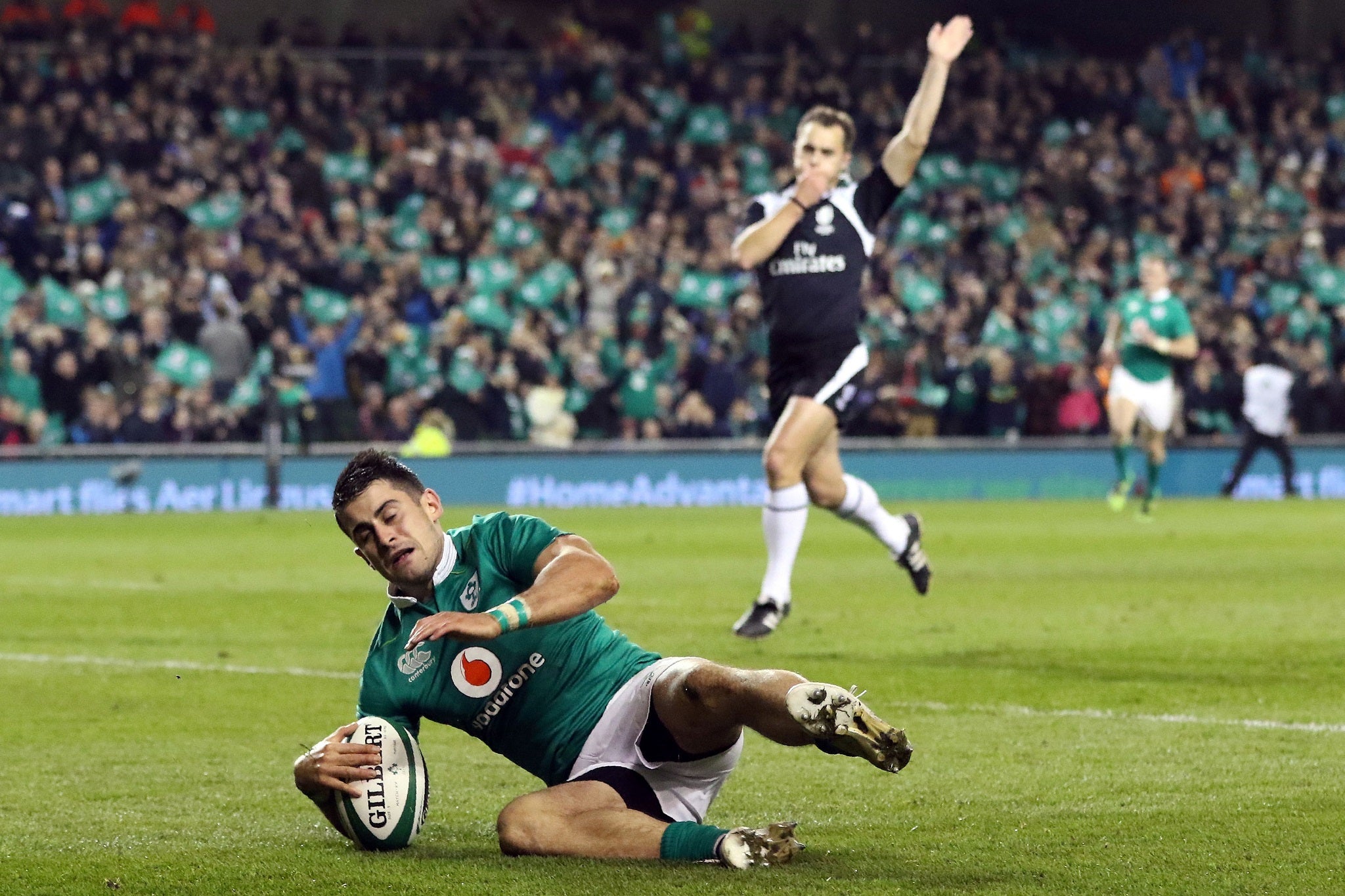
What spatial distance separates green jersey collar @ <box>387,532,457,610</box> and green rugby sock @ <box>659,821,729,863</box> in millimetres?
813

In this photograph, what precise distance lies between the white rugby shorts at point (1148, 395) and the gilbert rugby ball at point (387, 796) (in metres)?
17.5

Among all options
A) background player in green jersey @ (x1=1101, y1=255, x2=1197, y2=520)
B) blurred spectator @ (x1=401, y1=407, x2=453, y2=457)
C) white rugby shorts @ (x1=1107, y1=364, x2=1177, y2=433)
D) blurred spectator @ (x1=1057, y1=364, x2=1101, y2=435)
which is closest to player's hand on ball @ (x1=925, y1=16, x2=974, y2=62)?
background player in green jersey @ (x1=1101, y1=255, x2=1197, y2=520)

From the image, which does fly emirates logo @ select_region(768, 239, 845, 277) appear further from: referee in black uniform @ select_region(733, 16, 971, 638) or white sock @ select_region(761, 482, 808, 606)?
white sock @ select_region(761, 482, 808, 606)

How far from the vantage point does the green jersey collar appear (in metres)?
5.05

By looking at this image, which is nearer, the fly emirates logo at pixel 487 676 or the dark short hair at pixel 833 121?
the fly emirates logo at pixel 487 676

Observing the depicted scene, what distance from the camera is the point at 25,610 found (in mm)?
12203

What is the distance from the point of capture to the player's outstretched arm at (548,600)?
4.57 m

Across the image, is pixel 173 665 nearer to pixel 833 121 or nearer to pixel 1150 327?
pixel 833 121

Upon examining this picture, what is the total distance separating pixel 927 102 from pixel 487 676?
222 inches

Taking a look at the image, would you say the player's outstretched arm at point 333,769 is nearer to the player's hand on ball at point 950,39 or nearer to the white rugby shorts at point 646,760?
the white rugby shorts at point 646,760

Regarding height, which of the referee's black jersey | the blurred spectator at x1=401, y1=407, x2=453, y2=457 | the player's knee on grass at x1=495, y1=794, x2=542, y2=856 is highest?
the referee's black jersey

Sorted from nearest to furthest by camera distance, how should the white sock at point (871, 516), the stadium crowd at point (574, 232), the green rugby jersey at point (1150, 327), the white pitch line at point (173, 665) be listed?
the white pitch line at point (173, 665) < the white sock at point (871, 516) < the green rugby jersey at point (1150, 327) < the stadium crowd at point (574, 232)

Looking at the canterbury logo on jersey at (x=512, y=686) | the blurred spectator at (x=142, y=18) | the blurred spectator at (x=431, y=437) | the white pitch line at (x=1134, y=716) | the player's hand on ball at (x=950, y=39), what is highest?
the blurred spectator at (x=142, y=18)

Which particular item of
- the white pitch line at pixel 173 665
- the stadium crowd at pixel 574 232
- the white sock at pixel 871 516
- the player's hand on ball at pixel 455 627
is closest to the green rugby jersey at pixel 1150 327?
the stadium crowd at pixel 574 232
